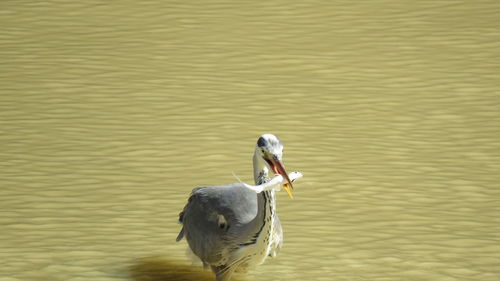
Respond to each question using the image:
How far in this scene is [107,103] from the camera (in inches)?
176

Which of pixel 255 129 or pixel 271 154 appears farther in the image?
pixel 255 129

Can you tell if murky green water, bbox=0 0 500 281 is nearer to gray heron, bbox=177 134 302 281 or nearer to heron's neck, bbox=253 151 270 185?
gray heron, bbox=177 134 302 281

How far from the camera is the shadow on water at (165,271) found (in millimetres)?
3125

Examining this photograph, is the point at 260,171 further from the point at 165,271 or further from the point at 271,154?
the point at 165,271

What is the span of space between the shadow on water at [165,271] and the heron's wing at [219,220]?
18 cm

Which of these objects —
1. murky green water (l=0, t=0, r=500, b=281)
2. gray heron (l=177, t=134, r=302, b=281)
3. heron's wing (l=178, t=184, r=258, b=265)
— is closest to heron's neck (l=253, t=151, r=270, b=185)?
gray heron (l=177, t=134, r=302, b=281)

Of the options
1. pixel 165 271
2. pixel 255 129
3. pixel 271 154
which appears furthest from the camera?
pixel 255 129

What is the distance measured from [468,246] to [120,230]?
1.12m

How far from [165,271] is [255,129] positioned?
1216mm

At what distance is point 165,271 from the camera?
3158 mm

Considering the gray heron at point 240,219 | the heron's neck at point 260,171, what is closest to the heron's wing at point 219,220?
the gray heron at point 240,219

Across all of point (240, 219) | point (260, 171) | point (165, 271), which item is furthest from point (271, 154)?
point (165, 271)

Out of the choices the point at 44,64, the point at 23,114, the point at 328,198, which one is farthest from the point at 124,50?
the point at 328,198

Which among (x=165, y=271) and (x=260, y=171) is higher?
(x=260, y=171)
